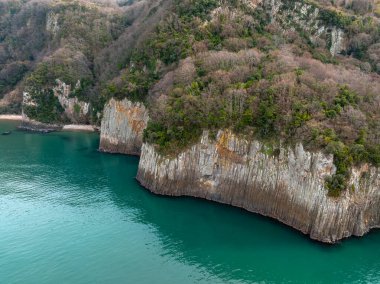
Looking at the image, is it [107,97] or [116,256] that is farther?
[107,97]

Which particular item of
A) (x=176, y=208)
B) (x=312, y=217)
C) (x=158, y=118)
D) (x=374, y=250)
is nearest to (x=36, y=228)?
(x=176, y=208)

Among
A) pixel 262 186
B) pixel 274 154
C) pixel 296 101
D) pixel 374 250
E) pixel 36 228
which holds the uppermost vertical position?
pixel 296 101

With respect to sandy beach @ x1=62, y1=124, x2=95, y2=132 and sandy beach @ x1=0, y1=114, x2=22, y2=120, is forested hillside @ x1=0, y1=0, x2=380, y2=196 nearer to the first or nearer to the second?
sandy beach @ x1=62, y1=124, x2=95, y2=132

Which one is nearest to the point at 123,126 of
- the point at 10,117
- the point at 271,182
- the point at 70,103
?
the point at 70,103

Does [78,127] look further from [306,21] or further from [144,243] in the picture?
[144,243]

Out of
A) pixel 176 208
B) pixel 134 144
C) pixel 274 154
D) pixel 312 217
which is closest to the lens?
pixel 312 217

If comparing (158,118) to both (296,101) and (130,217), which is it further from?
(296,101)
